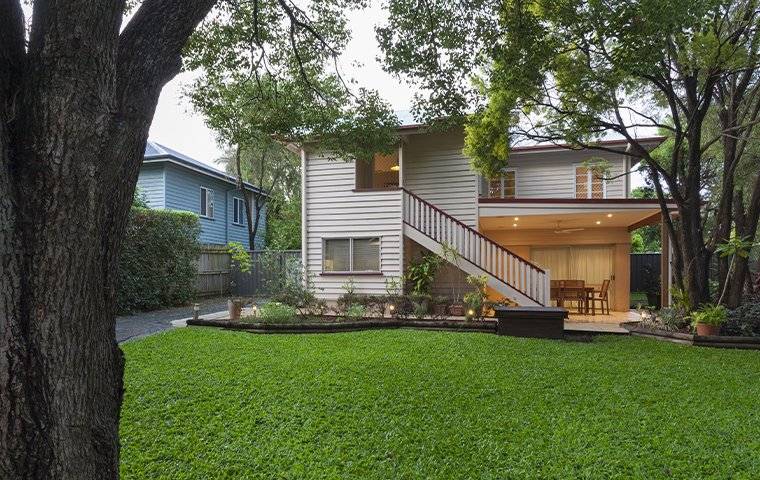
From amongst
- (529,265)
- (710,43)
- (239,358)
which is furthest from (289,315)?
(710,43)

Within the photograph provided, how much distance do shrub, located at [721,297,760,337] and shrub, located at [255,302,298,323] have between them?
812cm

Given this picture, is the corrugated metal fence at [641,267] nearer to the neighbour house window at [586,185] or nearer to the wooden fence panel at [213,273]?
the neighbour house window at [586,185]

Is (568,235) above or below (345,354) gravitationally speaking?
above

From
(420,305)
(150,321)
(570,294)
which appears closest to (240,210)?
(150,321)

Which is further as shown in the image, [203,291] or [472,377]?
[203,291]

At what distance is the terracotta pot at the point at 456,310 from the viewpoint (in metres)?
9.67

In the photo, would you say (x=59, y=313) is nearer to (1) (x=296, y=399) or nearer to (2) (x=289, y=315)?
(1) (x=296, y=399)

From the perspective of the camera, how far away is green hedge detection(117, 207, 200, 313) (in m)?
10.6

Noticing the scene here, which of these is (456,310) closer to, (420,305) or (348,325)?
(420,305)

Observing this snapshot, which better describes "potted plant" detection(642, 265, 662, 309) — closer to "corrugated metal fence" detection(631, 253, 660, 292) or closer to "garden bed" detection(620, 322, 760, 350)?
"corrugated metal fence" detection(631, 253, 660, 292)

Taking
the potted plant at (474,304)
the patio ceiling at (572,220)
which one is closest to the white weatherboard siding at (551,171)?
the patio ceiling at (572,220)

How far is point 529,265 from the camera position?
29.5ft

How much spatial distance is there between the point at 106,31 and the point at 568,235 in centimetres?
1367

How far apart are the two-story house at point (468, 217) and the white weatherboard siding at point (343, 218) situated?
0.03 metres
